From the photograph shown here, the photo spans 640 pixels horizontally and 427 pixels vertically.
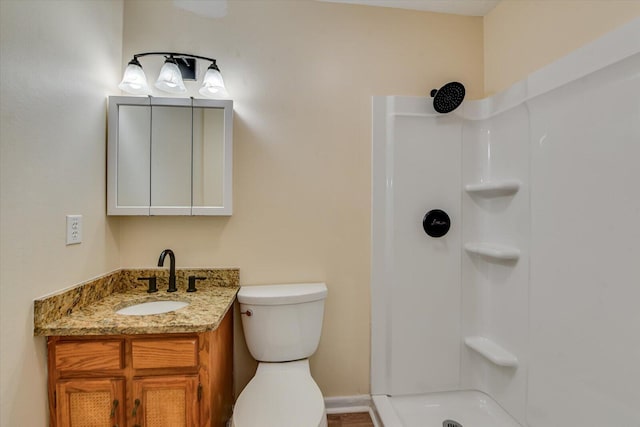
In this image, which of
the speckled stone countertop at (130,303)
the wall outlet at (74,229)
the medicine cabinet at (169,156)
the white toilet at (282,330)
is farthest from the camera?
the medicine cabinet at (169,156)

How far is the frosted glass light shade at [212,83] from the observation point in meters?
1.50

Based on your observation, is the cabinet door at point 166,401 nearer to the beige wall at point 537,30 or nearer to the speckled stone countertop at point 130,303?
the speckled stone countertop at point 130,303

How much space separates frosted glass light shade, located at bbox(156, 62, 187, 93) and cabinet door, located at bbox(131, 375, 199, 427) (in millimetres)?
1317

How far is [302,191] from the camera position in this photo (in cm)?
166

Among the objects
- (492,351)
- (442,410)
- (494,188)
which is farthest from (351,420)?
(494,188)

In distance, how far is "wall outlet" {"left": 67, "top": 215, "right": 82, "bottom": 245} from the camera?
1.18 m

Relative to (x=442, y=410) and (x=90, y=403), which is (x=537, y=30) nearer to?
(x=442, y=410)

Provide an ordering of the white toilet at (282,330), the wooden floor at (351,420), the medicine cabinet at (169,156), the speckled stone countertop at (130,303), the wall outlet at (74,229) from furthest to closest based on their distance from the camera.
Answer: the wooden floor at (351,420) → the medicine cabinet at (169,156) → the white toilet at (282,330) → the wall outlet at (74,229) → the speckled stone countertop at (130,303)

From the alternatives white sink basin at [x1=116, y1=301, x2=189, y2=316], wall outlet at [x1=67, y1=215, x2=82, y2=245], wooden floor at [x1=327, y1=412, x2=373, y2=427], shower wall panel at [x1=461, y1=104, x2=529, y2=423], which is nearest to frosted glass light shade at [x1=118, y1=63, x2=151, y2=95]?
wall outlet at [x1=67, y1=215, x2=82, y2=245]

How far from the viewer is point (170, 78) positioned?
4.82 feet

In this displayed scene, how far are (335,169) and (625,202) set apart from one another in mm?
1191

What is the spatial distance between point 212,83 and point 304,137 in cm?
54

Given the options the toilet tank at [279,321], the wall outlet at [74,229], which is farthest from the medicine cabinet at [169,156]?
the toilet tank at [279,321]

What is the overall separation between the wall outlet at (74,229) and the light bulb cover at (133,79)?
2.21 ft
